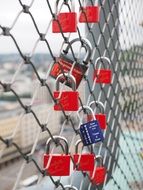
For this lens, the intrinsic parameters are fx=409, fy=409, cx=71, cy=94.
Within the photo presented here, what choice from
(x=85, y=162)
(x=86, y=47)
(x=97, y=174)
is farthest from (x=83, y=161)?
(x=86, y=47)

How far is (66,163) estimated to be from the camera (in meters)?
0.69

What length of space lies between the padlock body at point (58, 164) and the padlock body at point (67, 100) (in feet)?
0.33

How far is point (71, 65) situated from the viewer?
0.79 metres

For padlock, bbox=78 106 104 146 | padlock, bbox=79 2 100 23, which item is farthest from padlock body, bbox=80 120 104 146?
padlock, bbox=79 2 100 23

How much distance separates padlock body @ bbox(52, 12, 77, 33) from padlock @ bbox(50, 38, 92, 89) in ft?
0.14

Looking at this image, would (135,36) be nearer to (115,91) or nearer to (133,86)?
(133,86)

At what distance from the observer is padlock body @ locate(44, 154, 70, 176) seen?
0.68 meters

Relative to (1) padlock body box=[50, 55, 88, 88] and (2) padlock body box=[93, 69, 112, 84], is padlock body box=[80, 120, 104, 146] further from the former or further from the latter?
(2) padlock body box=[93, 69, 112, 84]

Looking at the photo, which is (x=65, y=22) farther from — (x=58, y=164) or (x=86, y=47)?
(x=58, y=164)

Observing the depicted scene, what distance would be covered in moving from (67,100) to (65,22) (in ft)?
0.47

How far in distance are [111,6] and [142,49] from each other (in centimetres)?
82

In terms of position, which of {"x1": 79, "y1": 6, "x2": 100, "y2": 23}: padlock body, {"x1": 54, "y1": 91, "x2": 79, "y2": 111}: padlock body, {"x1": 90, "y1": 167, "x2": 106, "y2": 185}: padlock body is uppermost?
{"x1": 79, "y1": 6, "x2": 100, "y2": 23}: padlock body

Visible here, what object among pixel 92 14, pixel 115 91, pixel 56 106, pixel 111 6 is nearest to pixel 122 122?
pixel 115 91

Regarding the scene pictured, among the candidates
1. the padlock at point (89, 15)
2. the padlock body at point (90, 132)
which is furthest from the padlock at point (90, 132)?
the padlock at point (89, 15)
